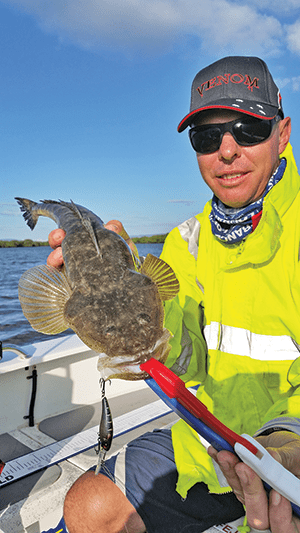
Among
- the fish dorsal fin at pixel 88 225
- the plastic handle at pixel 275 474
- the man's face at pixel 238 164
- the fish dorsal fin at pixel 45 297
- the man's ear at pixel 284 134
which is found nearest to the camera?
the plastic handle at pixel 275 474

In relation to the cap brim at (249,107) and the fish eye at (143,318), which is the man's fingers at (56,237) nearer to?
the fish eye at (143,318)

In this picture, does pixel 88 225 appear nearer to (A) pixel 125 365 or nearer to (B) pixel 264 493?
(A) pixel 125 365

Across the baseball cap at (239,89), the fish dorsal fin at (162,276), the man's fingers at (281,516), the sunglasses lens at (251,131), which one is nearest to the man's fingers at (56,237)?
the fish dorsal fin at (162,276)

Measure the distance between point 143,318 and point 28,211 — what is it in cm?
265

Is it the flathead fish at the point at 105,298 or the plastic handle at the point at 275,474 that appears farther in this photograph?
the flathead fish at the point at 105,298

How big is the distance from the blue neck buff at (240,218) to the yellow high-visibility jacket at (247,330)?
6 centimetres

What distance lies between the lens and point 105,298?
1824mm

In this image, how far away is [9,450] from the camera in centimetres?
402

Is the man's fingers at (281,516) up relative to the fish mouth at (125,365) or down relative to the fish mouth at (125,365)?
down

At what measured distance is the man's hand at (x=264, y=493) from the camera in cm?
144

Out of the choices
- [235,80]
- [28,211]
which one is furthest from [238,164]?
[28,211]

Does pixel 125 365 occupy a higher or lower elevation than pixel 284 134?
lower

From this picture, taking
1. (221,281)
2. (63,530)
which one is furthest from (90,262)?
(63,530)

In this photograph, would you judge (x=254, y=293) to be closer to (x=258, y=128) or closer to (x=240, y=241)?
(x=240, y=241)
